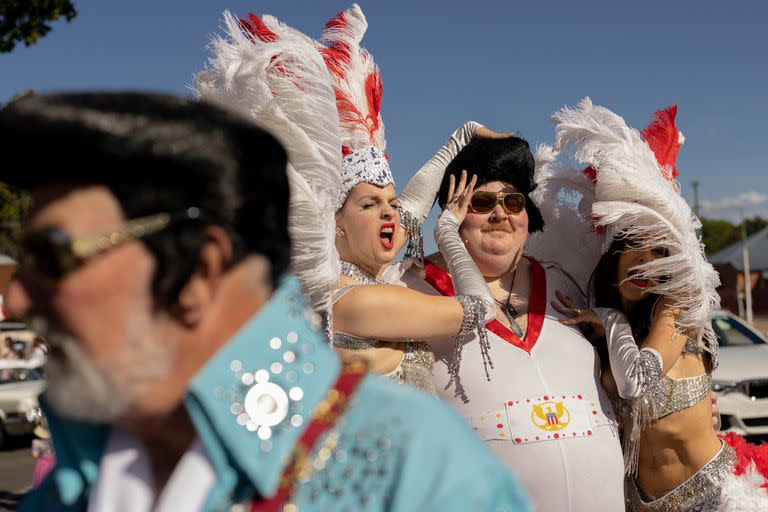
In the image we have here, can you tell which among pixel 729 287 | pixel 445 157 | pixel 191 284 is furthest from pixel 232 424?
pixel 729 287

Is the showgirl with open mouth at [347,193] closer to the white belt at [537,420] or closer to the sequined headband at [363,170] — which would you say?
the sequined headband at [363,170]

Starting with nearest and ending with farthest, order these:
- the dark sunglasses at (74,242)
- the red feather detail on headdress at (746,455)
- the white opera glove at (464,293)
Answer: the dark sunglasses at (74,242) → the white opera glove at (464,293) → the red feather detail on headdress at (746,455)

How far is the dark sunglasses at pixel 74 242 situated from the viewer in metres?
0.97

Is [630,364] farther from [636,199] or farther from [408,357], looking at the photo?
[408,357]

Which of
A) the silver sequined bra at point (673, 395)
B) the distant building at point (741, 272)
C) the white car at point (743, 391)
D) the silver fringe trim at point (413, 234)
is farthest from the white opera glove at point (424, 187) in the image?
the distant building at point (741, 272)

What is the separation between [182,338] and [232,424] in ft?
0.41

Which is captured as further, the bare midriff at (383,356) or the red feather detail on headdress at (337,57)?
the red feather detail on headdress at (337,57)

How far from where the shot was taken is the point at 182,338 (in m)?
1.04

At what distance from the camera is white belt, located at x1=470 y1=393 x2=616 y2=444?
269cm

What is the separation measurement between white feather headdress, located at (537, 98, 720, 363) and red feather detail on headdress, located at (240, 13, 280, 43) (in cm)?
126

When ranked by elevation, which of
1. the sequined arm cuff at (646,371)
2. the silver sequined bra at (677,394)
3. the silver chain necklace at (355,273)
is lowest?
the silver sequined bra at (677,394)

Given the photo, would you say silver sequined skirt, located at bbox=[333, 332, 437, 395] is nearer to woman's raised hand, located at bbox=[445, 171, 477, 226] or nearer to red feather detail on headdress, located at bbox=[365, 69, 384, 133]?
woman's raised hand, located at bbox=[445, 171, 477, 226]

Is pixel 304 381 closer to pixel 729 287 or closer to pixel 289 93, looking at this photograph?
pixel 289 93

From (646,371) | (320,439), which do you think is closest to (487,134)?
(646,371)
